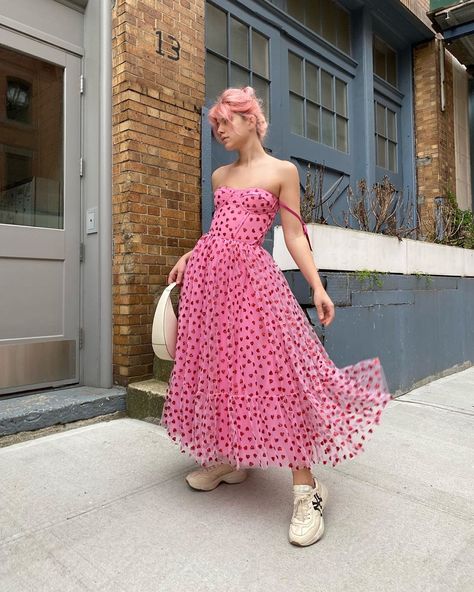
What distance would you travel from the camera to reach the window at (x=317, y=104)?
531 cm

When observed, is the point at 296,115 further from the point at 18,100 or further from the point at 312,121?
the point at 18,100

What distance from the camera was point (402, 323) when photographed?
13.9 ft

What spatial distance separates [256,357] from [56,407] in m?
1.62

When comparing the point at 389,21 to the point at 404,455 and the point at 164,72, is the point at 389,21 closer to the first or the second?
the point at 164,72

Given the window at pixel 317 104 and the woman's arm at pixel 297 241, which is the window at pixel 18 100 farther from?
the window at pixel 317 104

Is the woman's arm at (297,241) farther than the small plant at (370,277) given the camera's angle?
No

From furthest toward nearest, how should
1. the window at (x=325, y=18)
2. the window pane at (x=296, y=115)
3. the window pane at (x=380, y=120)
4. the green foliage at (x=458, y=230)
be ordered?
the window pane at (x=380, y=120) → the green foliage at (x=458, y=230) → the window at (x=325, y=18) → the window pane at (x=296, y=115)

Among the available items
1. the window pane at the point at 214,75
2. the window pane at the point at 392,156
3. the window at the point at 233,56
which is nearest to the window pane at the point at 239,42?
the window at the point at 233,56

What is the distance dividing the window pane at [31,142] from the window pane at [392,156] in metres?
5.05

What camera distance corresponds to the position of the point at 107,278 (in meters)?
3.39

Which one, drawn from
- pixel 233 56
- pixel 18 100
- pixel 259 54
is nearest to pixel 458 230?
pixel 259 54

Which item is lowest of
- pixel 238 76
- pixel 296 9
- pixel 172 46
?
pixel 172 46

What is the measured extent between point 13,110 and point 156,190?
107 centimetres

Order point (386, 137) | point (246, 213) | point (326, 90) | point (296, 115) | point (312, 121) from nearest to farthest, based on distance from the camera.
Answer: point (246, 213), point (296, 115), point (312, 121), point (326, 90), point (386, 137)
